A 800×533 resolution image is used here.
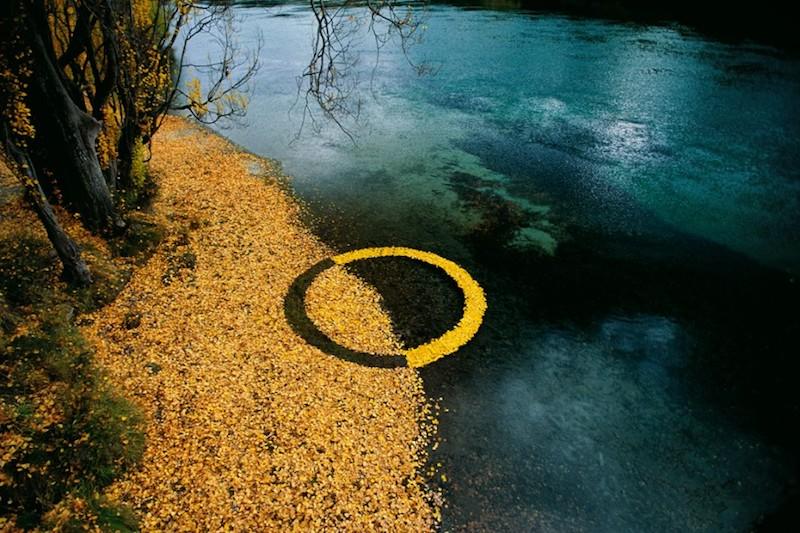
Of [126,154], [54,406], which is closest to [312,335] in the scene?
[54,406]

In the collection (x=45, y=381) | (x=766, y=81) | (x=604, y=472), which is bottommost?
(x=604, y=472)

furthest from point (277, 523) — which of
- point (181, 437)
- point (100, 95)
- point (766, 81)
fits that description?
point (766, 81)

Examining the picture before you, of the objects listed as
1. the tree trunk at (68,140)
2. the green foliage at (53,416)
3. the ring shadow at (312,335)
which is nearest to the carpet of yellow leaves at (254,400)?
the ring shadow at (312,335)

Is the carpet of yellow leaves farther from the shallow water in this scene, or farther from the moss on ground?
the shallow water

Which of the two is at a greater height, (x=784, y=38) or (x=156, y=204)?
(x=784, y=38)

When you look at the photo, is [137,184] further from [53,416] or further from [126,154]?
[53,416]

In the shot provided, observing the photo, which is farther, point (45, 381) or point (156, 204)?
point (156, 204)

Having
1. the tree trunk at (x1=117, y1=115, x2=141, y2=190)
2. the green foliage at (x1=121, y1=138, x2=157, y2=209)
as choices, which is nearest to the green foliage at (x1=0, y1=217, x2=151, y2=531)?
the green foliage at (x1=121, y1=138, x2=157, y2=209)

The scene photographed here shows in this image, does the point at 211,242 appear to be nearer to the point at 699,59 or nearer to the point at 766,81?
the point at 766,81
